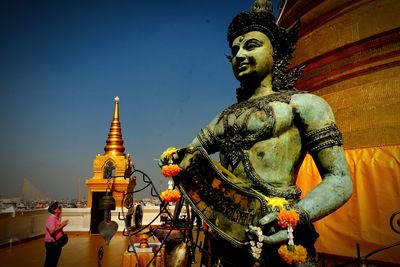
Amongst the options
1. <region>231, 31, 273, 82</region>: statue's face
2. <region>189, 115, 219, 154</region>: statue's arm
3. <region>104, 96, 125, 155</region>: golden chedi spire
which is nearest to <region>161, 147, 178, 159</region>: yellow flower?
<region>189, 115, 219, 154</region>: statue's arm

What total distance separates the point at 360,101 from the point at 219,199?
5.53 m

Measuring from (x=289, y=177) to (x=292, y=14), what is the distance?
7.85 m

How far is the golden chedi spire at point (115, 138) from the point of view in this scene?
26422 millimetres

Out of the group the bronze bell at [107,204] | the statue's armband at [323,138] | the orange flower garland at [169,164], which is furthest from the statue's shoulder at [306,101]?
the bronze bell at [107,204]

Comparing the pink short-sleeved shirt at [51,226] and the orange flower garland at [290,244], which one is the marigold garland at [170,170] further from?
the pink short-sleeved shirt at [51,226]

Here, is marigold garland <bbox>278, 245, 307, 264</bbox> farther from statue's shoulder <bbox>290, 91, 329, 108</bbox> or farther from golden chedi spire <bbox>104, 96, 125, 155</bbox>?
golden chedi spire <bbox>104, 96, 125, 155</bbox>

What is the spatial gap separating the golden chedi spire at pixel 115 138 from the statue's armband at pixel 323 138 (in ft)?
83.0

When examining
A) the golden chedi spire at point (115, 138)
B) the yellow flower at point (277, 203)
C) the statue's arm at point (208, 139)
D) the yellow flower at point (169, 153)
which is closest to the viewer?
the yellow flower at point (277, 203)

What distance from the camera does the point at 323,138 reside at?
2.00m

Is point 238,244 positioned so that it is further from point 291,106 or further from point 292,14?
point 292,14

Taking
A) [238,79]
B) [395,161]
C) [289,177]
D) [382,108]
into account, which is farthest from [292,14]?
[289,177]

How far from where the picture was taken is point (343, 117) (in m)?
6.67

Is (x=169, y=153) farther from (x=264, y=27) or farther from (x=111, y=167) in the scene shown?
(x=111, y=167)

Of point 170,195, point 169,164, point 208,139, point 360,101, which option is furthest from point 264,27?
point 360,101
